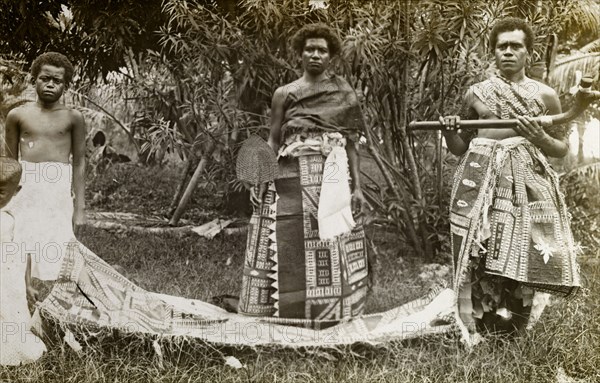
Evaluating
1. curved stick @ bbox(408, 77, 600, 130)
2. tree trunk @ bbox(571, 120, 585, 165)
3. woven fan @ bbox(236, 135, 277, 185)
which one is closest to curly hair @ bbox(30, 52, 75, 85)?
woven fan @ bbox(236, 135, 277, 185)

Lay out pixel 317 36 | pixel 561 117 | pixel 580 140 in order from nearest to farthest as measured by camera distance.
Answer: pixel 561 117 < pixel 317 36 < pixel 580 140

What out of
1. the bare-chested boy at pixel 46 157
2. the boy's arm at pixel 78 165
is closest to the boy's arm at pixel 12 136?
the bare-chested boy at pixel 46 157

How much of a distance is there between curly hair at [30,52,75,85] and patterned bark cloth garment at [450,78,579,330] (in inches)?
91.5

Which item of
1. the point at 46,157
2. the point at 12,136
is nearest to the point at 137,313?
the point at 46,157

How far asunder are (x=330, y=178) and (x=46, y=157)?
1638 mm

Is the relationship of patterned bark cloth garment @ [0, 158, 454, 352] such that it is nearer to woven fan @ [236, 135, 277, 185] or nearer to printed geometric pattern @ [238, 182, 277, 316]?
printed geometric pattern @ [238, 182, 277, 316]

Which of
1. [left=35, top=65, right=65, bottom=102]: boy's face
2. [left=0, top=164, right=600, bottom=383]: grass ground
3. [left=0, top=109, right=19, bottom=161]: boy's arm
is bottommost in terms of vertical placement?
[left=0, top=164, right=600, bottom=383]: grass ground

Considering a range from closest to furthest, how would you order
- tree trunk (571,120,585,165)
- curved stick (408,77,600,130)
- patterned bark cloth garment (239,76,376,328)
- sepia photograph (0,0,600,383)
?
curved stick (408,77,600,130) < sepia photograph (0,0,600,383) < patterned bark cloth garment (239,76,376,328) < tree trunk (571,120,585,165)

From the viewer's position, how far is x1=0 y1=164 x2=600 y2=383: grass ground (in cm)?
316

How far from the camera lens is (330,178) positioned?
3.33 metres

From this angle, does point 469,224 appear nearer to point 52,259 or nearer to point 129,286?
point 129,286

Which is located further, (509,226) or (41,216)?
(41,216)

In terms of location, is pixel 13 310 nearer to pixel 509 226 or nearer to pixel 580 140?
pixel 509 226

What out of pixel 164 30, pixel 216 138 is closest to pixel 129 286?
pixel 216 138
